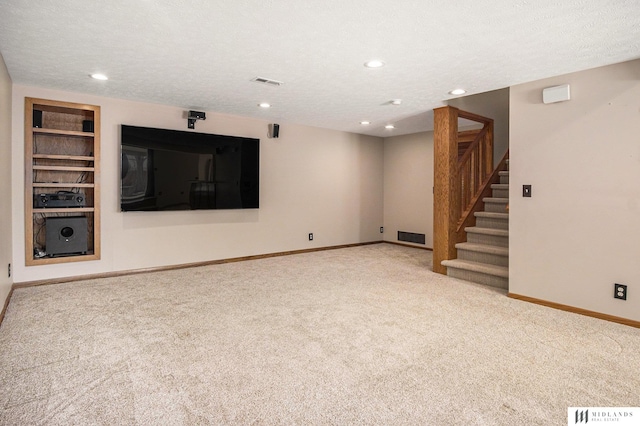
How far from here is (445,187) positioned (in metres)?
4.80

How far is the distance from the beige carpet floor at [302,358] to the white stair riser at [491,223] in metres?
1.28

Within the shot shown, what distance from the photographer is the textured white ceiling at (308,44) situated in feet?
7.42

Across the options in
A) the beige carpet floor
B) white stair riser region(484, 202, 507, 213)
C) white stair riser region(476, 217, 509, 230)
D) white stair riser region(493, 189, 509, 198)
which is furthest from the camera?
white stair riser region(493, 189, 509, 198)

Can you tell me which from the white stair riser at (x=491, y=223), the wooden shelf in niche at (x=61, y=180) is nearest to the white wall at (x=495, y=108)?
the white stair riser at (x=491, y=223)

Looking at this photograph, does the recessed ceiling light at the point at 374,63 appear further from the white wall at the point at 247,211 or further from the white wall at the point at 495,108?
the white wall at the point at 247,211

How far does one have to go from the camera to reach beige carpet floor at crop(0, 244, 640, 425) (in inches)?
72.0

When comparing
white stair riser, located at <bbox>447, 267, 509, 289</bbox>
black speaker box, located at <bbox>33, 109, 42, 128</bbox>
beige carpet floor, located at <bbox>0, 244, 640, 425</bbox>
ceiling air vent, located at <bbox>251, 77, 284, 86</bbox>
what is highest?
ceiling air vent, located at <bbox>251, 77, 284, 86</bbox>

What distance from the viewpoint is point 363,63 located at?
3.19 meters

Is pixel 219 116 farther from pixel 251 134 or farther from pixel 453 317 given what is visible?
pixel 453 317

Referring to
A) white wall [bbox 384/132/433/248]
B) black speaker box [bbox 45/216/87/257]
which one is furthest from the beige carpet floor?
white wall [bbox 384/132/433/248]

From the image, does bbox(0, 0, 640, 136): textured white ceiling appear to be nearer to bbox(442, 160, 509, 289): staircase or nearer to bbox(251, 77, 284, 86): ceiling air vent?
bbox(251, 77, 284, 86): ceiling air vent

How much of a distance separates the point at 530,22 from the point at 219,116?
4165mm

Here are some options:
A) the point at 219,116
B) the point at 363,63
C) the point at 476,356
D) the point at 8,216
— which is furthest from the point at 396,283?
the point at 8,216

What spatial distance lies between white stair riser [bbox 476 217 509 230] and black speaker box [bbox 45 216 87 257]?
17.0ft
